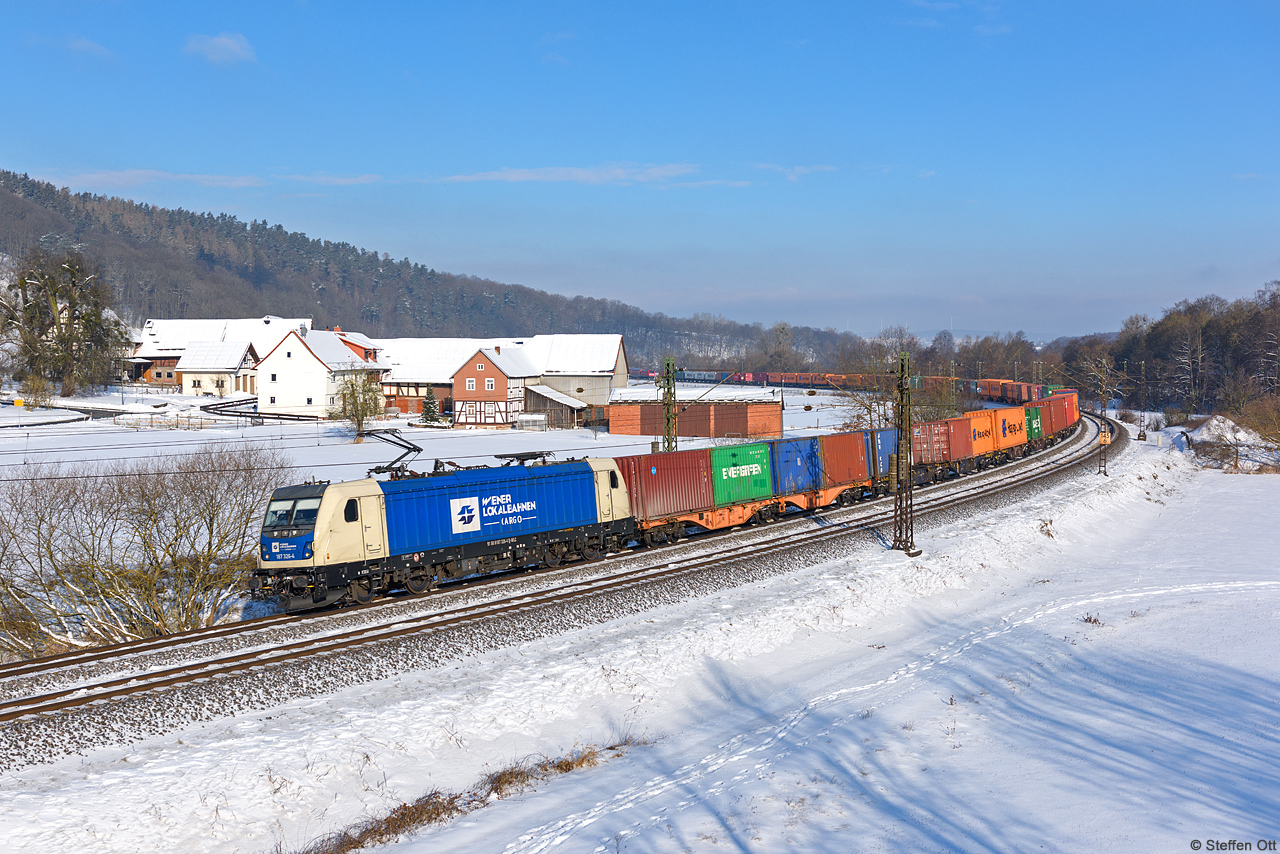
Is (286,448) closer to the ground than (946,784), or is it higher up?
higher up

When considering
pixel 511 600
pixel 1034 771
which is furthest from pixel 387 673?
pixel 1034 771

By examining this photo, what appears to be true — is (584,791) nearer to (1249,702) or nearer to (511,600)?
(511,600)

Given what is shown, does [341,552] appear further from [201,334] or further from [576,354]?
[201,334]

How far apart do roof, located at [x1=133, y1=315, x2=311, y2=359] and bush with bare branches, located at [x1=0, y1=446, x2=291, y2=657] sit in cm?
8192

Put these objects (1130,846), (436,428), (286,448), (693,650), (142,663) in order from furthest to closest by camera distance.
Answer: (436,428), (286,448), (693,650), (142,663), (1130,846)

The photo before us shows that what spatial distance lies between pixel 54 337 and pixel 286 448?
40.7m

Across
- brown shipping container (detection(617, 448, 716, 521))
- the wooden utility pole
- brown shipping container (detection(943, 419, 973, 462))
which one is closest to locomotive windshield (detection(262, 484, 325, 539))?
brown shipping container (detection(617, 448, 716, 521))

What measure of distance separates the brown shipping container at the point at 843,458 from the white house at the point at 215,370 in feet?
257

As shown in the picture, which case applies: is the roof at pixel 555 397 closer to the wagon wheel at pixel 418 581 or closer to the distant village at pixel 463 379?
the distant village at pixel 463 379

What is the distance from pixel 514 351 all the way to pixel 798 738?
229ft

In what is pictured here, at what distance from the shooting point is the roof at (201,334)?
3912 inches

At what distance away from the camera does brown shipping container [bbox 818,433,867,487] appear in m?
34.3

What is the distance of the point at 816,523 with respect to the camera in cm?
3238

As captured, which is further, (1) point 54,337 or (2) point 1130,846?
(1) point 54,337
